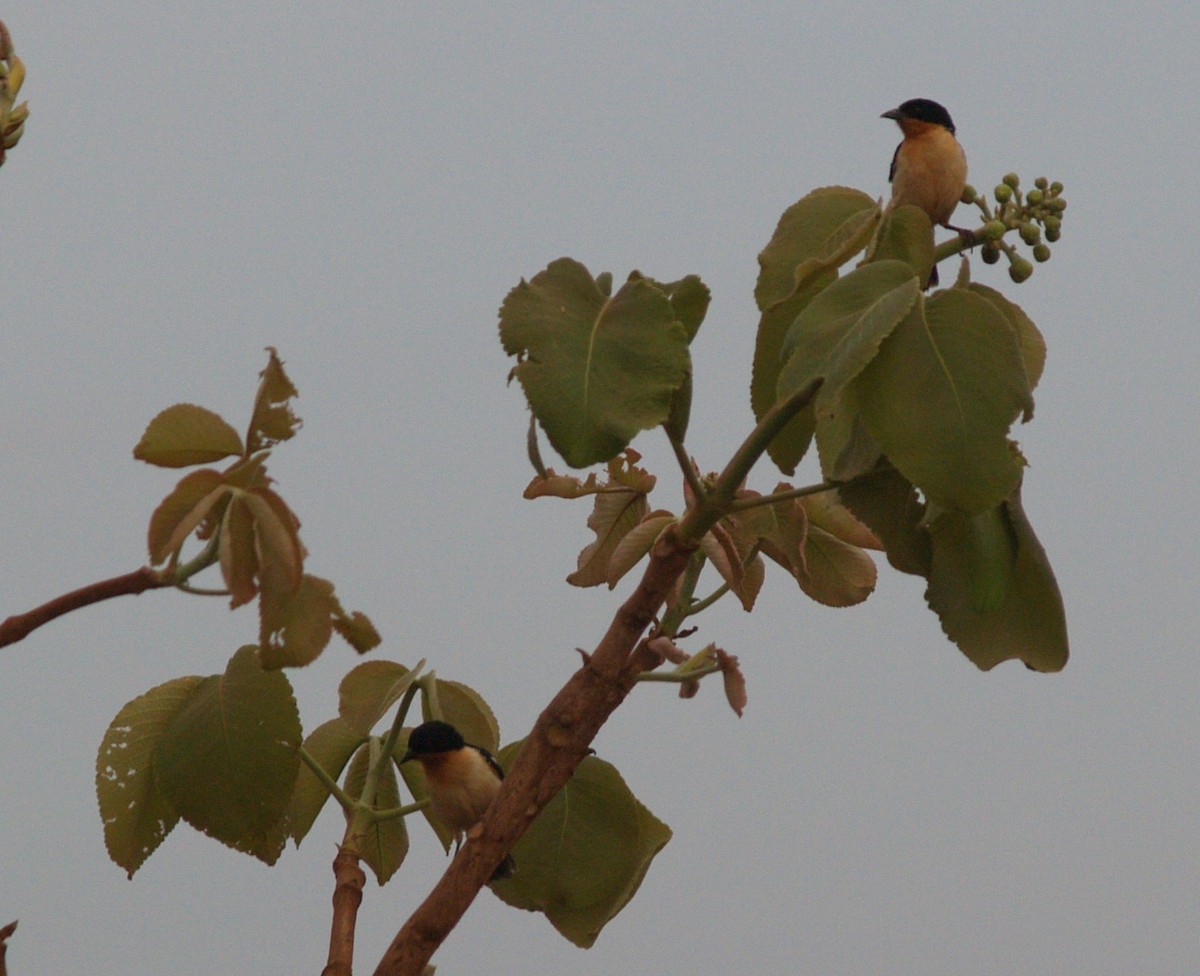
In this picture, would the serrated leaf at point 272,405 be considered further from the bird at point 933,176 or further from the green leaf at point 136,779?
the bird at point 933,176

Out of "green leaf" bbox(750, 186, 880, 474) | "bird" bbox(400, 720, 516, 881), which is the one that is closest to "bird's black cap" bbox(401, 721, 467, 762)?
"bird" bbox(400, 720, 516, 881)

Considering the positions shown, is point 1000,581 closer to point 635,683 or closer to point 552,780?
point 635,683

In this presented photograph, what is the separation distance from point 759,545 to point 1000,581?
34 centimetres

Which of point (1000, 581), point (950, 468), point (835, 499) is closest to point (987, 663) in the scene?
point (1000, 581)

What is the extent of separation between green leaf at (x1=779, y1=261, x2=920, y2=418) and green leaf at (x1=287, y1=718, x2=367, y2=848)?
85 centimetres

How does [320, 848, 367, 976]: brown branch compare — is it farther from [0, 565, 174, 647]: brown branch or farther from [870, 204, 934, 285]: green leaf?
[870, 204, 934, 285]: green leaf

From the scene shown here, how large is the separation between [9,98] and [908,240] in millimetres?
839

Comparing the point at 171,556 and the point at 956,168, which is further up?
the point at 956,168

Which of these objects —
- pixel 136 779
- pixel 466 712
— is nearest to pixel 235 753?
pixel 136 779

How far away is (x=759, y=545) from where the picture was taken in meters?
1.72

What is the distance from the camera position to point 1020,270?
1.45 m

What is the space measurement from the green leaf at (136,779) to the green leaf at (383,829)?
0.24m

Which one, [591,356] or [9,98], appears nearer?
[9,98]

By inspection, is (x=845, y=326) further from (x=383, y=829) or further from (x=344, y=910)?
(x=383, y=829)
